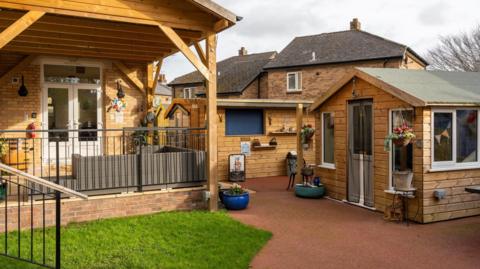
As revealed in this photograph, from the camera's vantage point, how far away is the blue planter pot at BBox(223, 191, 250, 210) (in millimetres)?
8383

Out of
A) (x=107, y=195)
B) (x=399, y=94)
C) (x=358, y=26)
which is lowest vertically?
(x=107, y=195)

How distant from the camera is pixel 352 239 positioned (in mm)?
6527

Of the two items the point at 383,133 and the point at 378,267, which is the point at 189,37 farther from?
the point at 378,267

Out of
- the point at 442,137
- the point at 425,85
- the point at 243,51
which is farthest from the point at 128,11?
the point at 243,51

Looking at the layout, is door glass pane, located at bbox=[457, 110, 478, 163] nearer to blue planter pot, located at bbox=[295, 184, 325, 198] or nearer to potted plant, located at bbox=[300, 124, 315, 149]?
blue planter pot, located at bbox=[295, 184, 325, 198]

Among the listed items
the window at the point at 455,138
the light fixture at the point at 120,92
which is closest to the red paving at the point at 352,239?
the window at the point at 455,138

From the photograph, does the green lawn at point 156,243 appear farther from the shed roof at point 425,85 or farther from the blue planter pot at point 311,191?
the shed roof at point 425,85

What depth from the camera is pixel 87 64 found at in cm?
1112

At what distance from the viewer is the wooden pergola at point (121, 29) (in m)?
6.90

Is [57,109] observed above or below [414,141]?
above

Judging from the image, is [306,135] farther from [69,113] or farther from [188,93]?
[188,93]

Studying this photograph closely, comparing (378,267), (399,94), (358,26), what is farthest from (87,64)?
(358,26)

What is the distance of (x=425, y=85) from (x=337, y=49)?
50.8ft

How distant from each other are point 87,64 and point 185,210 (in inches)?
211
